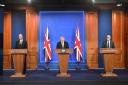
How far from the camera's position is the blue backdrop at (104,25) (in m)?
13.6

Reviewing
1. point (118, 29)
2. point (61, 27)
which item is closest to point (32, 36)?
point (61, 27)

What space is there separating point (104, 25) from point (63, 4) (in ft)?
6.82

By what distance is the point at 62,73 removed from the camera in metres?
11.1

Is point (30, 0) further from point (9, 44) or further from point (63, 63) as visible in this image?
point (63, 63)

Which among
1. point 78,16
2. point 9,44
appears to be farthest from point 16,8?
point 78,16

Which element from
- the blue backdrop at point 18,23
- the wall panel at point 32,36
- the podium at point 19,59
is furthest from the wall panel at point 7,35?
the podium at point 19,59

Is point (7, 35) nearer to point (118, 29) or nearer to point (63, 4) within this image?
point (63, 4)

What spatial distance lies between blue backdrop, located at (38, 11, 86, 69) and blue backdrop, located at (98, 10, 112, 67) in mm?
731

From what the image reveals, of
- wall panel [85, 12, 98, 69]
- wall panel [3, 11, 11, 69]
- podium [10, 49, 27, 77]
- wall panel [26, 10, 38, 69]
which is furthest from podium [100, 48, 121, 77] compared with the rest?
wall panel [3, 11, 11, 69]

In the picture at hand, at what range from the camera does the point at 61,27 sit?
13.7 m

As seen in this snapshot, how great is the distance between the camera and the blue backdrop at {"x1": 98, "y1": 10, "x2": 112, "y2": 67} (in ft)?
44.5

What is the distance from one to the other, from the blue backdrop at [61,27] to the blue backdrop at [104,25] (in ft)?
2.40

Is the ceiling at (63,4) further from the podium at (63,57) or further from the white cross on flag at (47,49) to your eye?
the podium at (63,57)

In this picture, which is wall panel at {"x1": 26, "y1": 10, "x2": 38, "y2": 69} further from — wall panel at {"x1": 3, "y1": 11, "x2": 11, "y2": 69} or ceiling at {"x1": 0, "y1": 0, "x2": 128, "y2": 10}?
wall panel at {"x1": 3, "y1": 11, "x2": 11, "y2": 69}
